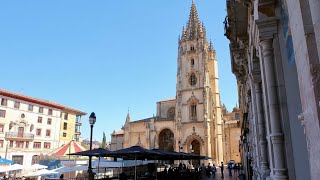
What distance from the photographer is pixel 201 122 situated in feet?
171

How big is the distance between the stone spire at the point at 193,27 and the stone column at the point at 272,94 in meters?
55.3

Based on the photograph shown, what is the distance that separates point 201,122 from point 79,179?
36.9m

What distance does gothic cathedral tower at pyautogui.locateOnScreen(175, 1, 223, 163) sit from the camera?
51.7m

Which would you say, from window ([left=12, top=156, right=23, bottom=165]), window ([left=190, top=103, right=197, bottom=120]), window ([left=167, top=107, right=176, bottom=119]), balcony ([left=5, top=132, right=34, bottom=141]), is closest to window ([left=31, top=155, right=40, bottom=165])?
window ([left=12, top=156, right=23, bottom=165])

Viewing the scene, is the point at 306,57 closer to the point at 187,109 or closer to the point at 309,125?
the point at 309,125

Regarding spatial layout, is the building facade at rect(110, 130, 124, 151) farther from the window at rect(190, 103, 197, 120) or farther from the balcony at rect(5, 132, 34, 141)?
the balcony at rect(5, 132, 34, 141)

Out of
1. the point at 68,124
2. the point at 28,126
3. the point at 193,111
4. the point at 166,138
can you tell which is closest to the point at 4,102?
the point at 28,126

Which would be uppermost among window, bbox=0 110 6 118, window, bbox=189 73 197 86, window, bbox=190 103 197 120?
window, bbox=189 73 197 86

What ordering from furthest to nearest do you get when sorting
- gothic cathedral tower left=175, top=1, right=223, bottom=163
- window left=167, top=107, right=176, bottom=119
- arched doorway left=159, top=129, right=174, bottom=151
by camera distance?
window left=167, top=107, right=176, bottom=119 < arched doorway left=159, top=129, right=174, bottom=151 < gothic cathedral tower left=175, top=1, right=223, bottom=163

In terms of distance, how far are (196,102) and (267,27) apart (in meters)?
48.9

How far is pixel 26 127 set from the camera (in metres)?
48.6

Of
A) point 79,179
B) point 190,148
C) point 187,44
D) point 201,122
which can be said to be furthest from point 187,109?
point 79,179

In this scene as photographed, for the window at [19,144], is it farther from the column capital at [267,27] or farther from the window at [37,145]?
the column capital at [267,27]

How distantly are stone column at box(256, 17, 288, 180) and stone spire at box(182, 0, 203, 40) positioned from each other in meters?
55.3
